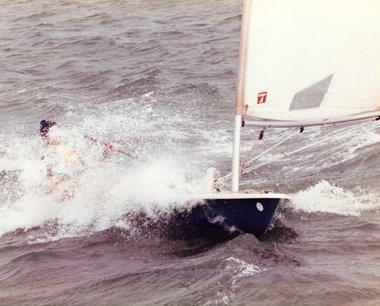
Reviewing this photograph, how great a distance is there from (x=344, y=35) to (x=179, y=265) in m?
3.63

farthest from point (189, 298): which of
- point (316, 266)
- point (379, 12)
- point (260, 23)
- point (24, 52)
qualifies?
point (24, 52)

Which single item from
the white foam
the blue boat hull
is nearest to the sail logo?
the blue boat hull

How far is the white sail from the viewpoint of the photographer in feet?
26.0

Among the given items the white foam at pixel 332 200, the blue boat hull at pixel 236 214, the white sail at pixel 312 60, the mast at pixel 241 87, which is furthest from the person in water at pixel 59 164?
the white sail at pixel 312 60

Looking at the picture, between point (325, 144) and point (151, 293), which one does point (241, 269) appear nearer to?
point (151, 293)

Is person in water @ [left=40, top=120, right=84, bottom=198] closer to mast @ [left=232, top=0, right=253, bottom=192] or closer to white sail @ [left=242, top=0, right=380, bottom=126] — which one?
mast @ [left=232, top=0, right=253, bottom=192]

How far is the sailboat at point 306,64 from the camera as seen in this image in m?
7.94

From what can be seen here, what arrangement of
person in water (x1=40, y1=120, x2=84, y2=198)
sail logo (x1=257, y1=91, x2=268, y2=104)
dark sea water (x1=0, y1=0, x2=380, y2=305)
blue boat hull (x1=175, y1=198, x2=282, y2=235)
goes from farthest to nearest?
person in water (x1=40, y1=120, x2=84, y2=198), blue boat hull (x1=175, y1=198, x2=282, y2=235), sail logo (x1=257, y1=91, x2=268, y2=104), dark sea water (x1=0, y1=0, x2=380, y2=305)

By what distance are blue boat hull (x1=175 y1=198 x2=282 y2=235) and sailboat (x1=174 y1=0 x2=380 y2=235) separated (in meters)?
0.04

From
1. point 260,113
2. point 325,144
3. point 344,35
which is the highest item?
point 344,35

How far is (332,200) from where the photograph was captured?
10.5m

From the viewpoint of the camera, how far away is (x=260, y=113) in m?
8.20

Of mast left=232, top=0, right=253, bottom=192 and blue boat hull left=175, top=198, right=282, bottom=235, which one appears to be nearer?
mast left=232, top=0, right=253, bottom=192

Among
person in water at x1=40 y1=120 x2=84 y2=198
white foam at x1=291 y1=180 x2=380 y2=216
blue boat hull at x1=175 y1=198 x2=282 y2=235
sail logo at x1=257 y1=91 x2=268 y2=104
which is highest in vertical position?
sail logo at x1=257 y1=91 x2=268 y2=104
